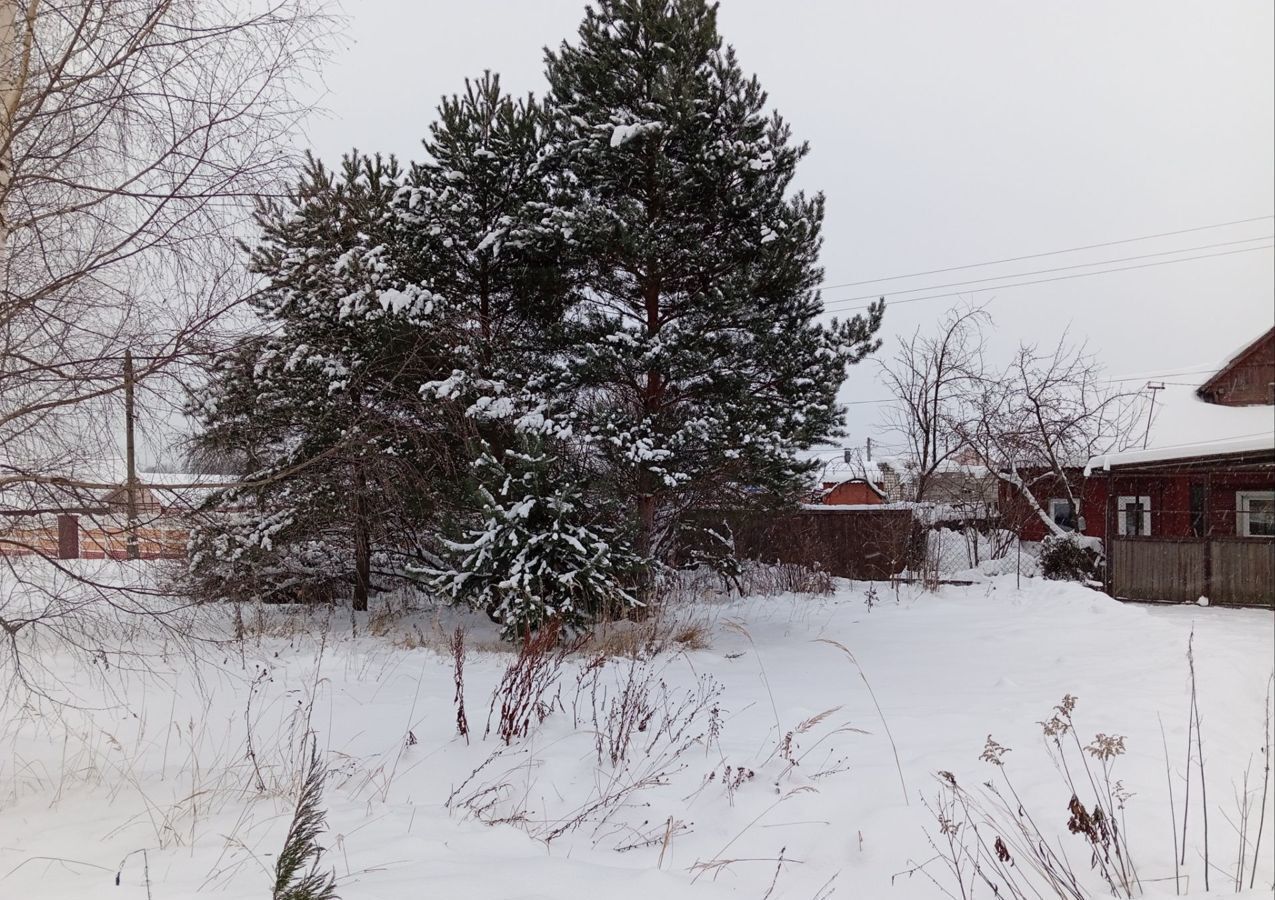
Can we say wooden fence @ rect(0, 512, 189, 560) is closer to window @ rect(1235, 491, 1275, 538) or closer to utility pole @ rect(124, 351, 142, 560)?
utility pole @ rect(124, 351, 142, 560)

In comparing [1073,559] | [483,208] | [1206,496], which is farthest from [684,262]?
[1073,559]

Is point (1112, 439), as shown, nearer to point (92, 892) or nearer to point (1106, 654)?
point (1106, 654)

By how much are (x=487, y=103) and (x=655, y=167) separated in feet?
8.44

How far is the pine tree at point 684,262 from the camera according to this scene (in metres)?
8.25

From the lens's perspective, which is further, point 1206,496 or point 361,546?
point 1206,496

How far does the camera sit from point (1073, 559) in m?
13.3

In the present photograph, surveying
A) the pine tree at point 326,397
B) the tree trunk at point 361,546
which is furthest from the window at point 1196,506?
the tree trunk at point 361,546

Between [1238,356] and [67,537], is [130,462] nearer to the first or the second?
[67,537]

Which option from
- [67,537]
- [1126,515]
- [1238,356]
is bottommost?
[1126,515]

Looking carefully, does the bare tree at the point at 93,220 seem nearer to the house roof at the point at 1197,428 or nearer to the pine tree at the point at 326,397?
the pine tree at the point at 326,397

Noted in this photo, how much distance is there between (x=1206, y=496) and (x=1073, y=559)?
3081 mm

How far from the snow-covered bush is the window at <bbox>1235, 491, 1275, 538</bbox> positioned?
1104 centimetres

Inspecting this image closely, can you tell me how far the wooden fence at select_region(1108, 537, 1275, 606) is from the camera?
10297 millimetres

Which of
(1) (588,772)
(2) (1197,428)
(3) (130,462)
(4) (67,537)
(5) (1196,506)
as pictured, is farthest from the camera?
(5) (1196,506)
